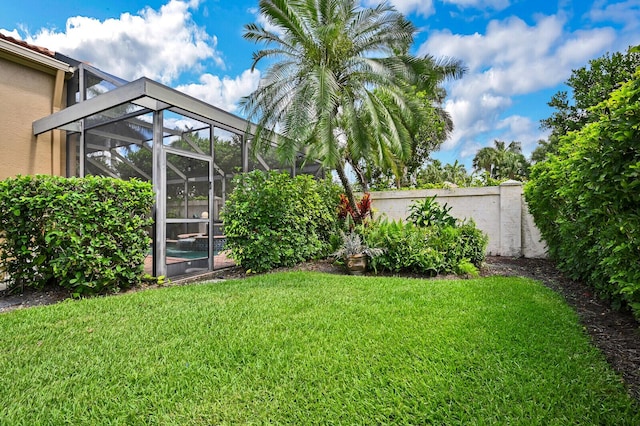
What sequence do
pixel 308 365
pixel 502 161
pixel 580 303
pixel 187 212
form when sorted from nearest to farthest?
pixel 308 365
pixel 580 303
pixel 187 212
pixel 502 161

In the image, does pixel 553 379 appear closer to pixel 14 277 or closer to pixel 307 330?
pixel 307 330

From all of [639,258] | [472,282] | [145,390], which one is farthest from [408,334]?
[472,282]

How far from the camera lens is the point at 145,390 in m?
1.98

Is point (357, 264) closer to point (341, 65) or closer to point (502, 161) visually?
point (341, 65)

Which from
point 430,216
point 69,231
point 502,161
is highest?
point 502,161

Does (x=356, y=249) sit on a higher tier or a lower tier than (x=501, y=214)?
lower

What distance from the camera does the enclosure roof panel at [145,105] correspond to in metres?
5.11

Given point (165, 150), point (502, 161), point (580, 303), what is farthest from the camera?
point (502, 161)

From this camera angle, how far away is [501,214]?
8.06 meters

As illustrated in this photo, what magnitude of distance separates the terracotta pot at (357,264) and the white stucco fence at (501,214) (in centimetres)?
332

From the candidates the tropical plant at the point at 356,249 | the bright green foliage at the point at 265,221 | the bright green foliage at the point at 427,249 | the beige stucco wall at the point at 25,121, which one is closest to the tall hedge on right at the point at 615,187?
the bright green foliage at the point at 427,249

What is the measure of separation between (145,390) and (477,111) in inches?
655

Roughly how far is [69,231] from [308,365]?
3988 millimetres

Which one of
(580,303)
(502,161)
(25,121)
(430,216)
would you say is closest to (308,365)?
(580,303)
